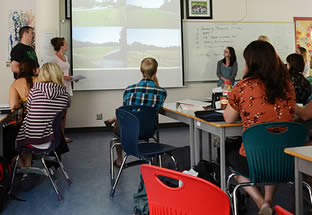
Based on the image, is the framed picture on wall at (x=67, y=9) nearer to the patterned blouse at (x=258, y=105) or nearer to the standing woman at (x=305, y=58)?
the standing woman at (x=305, y=58)

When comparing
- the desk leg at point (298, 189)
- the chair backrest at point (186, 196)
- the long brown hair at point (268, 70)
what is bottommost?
the desk leg at point (298, 189)

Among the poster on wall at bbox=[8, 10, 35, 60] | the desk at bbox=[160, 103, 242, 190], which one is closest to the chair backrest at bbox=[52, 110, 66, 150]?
the desk at bbox=[160, 103, 242, 190]

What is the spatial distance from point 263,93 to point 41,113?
180 centimetres

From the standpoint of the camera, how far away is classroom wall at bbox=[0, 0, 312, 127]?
601 centimetres

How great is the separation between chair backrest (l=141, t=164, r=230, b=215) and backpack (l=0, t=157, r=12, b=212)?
1.97 metres

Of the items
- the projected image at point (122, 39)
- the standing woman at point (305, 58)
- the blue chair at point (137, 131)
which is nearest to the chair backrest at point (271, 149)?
the blue chair at point (137, 131)

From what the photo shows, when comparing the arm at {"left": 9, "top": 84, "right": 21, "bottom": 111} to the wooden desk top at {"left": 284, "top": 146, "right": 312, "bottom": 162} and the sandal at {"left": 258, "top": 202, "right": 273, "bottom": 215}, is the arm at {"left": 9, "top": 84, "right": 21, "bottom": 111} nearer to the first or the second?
the sandal at {"left": 258, "top": 202, "right": 273, "bottom": 215}

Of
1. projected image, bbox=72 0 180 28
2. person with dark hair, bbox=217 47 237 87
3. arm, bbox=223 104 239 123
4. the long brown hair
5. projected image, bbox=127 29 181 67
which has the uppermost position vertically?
projected image, bbox=72 0 180 28

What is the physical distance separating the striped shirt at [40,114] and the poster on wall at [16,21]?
9.76 ft

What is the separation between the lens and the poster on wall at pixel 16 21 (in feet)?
18.4

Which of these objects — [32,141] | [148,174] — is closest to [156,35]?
[32,141]

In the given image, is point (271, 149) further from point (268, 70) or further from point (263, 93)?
point (268, 70)

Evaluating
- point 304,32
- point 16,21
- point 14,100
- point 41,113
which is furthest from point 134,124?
point 304,32

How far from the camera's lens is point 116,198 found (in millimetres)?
2879
